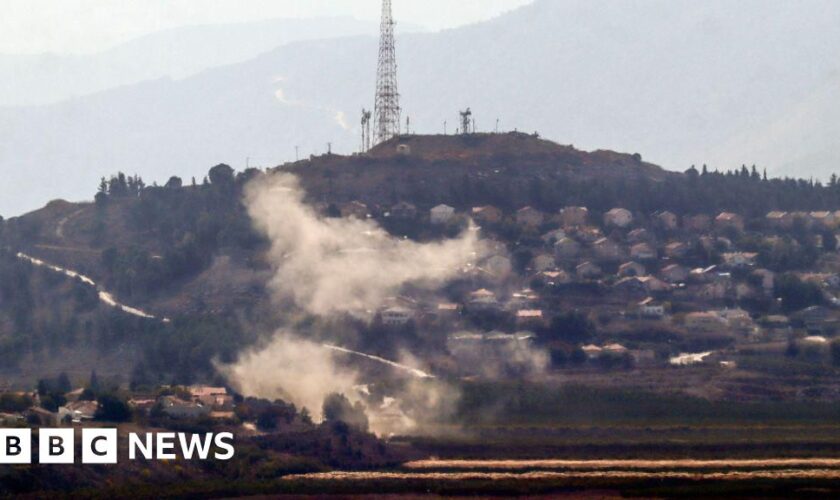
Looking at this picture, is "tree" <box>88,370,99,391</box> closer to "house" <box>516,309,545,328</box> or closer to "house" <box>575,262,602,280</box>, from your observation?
"house" <box>516,309,545,328</box>

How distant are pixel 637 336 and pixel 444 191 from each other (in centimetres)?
3195

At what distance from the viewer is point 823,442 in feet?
284

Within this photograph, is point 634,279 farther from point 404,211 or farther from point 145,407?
point 145,407

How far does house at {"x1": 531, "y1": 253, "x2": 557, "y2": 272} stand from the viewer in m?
125

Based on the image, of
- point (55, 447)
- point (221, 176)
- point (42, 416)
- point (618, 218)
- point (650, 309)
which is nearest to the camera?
point (55, 447)

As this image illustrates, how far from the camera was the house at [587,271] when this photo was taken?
399 feet

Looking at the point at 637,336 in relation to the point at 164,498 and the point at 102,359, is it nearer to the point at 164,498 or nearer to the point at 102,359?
the point at 102,359

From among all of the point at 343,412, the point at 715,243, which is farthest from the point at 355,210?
the point at 343,412

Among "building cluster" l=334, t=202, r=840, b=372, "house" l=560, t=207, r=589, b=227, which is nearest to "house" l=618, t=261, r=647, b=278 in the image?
"building cluster" l=334, t=202, r=840, b=372

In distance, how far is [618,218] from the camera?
134750 mm

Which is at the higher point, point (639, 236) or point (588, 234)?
point (588, 234)

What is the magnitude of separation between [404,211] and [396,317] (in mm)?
22664

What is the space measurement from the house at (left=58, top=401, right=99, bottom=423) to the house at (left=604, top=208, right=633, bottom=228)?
53.4 metres

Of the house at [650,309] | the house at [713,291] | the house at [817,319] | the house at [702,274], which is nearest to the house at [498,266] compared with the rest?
the house at [650,309]
